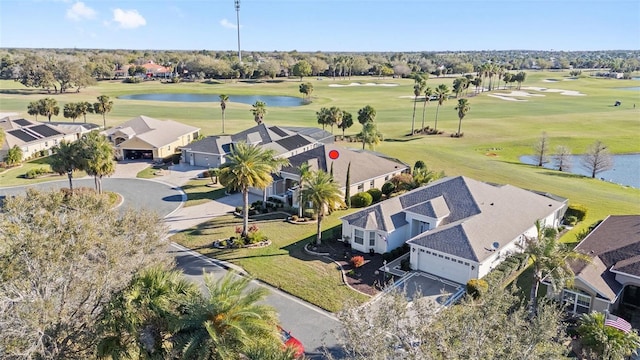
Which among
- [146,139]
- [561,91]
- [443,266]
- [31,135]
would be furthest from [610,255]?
[561,91]

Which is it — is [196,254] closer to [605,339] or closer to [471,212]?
[471,212]

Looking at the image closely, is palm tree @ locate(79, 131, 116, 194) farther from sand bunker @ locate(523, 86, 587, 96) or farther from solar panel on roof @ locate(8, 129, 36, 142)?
sand bunker @ locate(523, 86, 587, 96)

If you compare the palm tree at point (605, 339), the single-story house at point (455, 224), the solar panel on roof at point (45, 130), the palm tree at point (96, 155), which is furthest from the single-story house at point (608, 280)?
the solar panel on roof at point (45, 130)

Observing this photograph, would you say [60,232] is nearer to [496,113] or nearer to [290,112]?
[290,112]

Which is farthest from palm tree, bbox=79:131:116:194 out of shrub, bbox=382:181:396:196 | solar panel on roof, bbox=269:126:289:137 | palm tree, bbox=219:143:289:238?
shrub, bbox=382:181:396:196

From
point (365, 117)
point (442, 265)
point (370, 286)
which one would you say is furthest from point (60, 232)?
point (365, 117)
